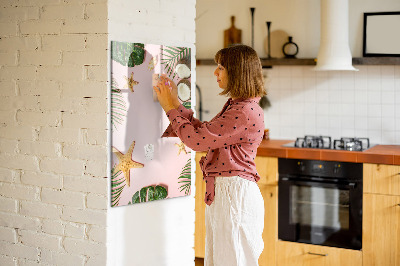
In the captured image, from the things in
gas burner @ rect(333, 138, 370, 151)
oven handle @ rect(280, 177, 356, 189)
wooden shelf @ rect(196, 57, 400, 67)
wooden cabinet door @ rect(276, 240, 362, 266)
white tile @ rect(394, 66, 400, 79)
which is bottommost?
wooden cabinet door @ rect(276, 240, 362, 266)

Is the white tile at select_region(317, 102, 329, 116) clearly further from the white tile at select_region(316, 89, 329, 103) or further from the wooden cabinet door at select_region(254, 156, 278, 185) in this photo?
the wooden cabinet door at select_region(254, 156, 278, 185)

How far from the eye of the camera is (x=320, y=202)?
12.9 ft

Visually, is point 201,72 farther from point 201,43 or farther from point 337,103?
point 337,103

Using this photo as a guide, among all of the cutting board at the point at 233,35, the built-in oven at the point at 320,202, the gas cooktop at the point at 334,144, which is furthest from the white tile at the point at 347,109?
the cutting board at the point at 233,35

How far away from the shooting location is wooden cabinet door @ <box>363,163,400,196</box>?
11.9 feet

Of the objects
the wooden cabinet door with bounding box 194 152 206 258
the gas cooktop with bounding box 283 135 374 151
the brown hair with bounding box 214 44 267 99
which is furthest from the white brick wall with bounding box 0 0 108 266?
the gas cooktop with bounding box 283 135 374 151

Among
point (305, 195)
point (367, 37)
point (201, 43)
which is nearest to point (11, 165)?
point (305, 195)

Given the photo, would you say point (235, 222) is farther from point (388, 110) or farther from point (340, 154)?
point (388, 110)

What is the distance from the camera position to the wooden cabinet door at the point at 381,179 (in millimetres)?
3631

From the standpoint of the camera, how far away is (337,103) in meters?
4.43

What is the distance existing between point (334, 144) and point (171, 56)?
1678 millimetres

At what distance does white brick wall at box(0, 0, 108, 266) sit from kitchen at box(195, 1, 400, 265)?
1.65 metres

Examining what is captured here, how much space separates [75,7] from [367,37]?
2.43 metres

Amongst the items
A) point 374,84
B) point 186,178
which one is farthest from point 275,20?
point 186,178
